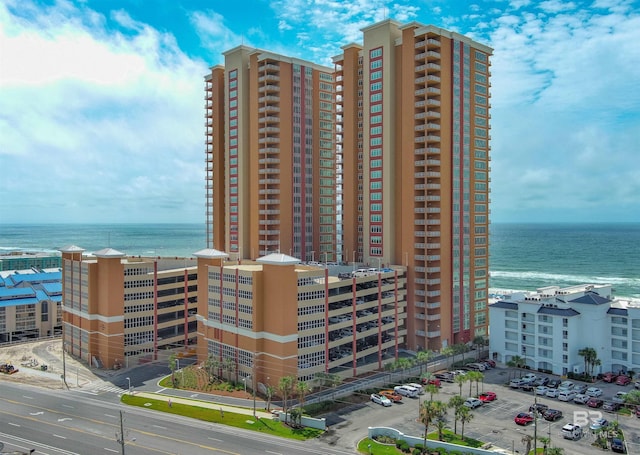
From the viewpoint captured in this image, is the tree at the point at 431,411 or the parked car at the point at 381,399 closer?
the tree at the point at 431,411

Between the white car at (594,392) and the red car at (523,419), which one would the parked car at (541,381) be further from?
the red car at (523,419)

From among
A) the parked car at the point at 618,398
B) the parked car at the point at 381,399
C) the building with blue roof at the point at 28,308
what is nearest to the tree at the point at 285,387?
the parked car at the point at 381,399

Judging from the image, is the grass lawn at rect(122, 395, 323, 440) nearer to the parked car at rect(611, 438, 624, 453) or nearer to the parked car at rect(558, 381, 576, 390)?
the parked car at rect(611, 438, 624, 453)

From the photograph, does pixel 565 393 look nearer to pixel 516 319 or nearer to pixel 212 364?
pixel 516 319

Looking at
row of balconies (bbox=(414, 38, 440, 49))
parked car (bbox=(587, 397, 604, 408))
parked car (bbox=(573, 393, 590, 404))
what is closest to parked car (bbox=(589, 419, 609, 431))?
parked car (bbox=(587, 397, 604, 408))

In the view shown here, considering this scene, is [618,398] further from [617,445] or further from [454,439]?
[454,439]
